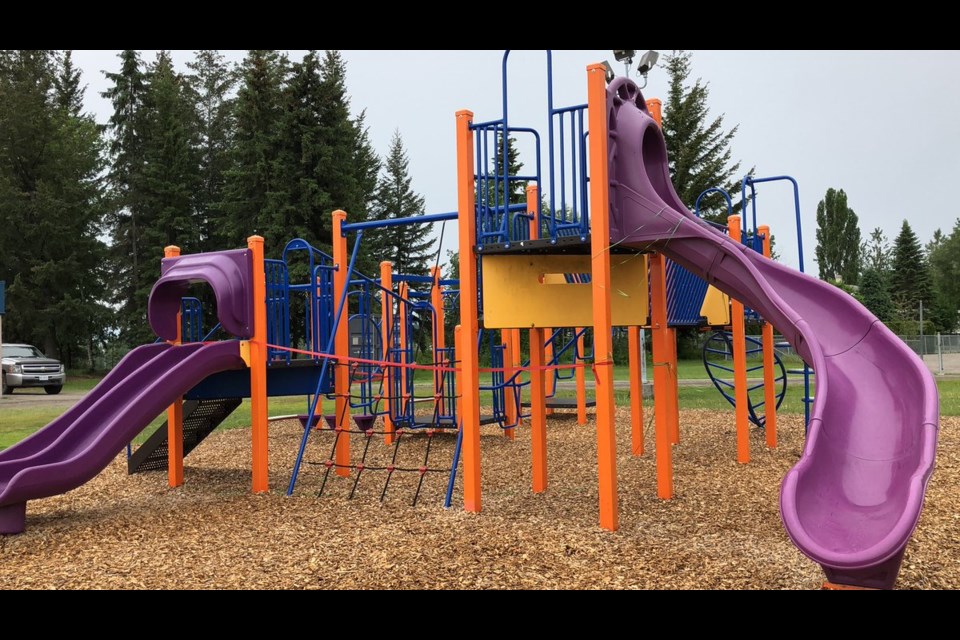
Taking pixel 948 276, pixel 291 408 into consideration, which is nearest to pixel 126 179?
pixel 291 408

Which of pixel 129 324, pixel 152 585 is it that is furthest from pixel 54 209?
pixel 152 585

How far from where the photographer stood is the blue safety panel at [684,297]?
9836 mm

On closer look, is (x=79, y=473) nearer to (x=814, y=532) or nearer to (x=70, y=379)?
(x=814, y=532)

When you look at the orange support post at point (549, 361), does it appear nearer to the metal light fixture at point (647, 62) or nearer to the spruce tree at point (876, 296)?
the metal light fixture at point (647, 62)

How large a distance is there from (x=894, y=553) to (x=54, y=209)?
121 feet

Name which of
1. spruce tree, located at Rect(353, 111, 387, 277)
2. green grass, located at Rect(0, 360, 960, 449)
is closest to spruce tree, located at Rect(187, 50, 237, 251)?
spruce tree, located at Rect(353, 111, 387, 277)

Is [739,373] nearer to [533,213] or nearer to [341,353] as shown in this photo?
[533,213]

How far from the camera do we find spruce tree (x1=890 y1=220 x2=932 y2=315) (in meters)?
55.9

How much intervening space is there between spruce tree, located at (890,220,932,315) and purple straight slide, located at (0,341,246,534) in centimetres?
5747

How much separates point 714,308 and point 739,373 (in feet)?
4.21

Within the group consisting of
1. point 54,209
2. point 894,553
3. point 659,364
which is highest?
point 54,209

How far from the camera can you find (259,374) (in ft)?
26.6

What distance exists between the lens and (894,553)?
3.91 metres

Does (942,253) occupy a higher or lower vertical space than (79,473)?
higher
